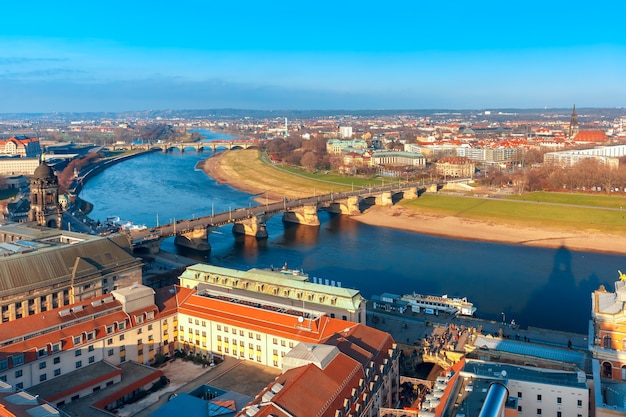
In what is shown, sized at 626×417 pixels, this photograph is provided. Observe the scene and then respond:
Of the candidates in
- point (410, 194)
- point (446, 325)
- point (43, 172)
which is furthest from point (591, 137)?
point (43, 172)

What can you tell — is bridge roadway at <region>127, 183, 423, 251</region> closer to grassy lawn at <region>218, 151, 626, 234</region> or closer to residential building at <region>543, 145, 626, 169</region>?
grassy lawn at <region>218, 151, 626, 234</region>

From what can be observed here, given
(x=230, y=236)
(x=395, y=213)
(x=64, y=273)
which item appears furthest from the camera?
(x=395, y=213)

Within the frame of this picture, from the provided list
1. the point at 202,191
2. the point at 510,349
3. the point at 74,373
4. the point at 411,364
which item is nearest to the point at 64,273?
the point at 74,373

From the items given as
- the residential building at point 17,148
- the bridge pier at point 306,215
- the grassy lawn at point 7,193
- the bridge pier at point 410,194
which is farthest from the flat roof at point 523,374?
the residential building at point 17,148

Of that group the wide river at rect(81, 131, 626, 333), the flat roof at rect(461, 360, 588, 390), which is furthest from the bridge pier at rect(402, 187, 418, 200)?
the flat roof at rect(461, 360, 588, 390)

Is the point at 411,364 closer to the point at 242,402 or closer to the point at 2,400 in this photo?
the point at 242,402

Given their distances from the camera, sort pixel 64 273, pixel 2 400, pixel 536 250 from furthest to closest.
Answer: pixel 536 250 → pixel 64 273 → pixel 2 400

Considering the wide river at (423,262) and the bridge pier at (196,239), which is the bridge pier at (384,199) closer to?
the wide river at (423,262)

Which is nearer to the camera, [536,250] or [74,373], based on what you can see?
[74,373]
